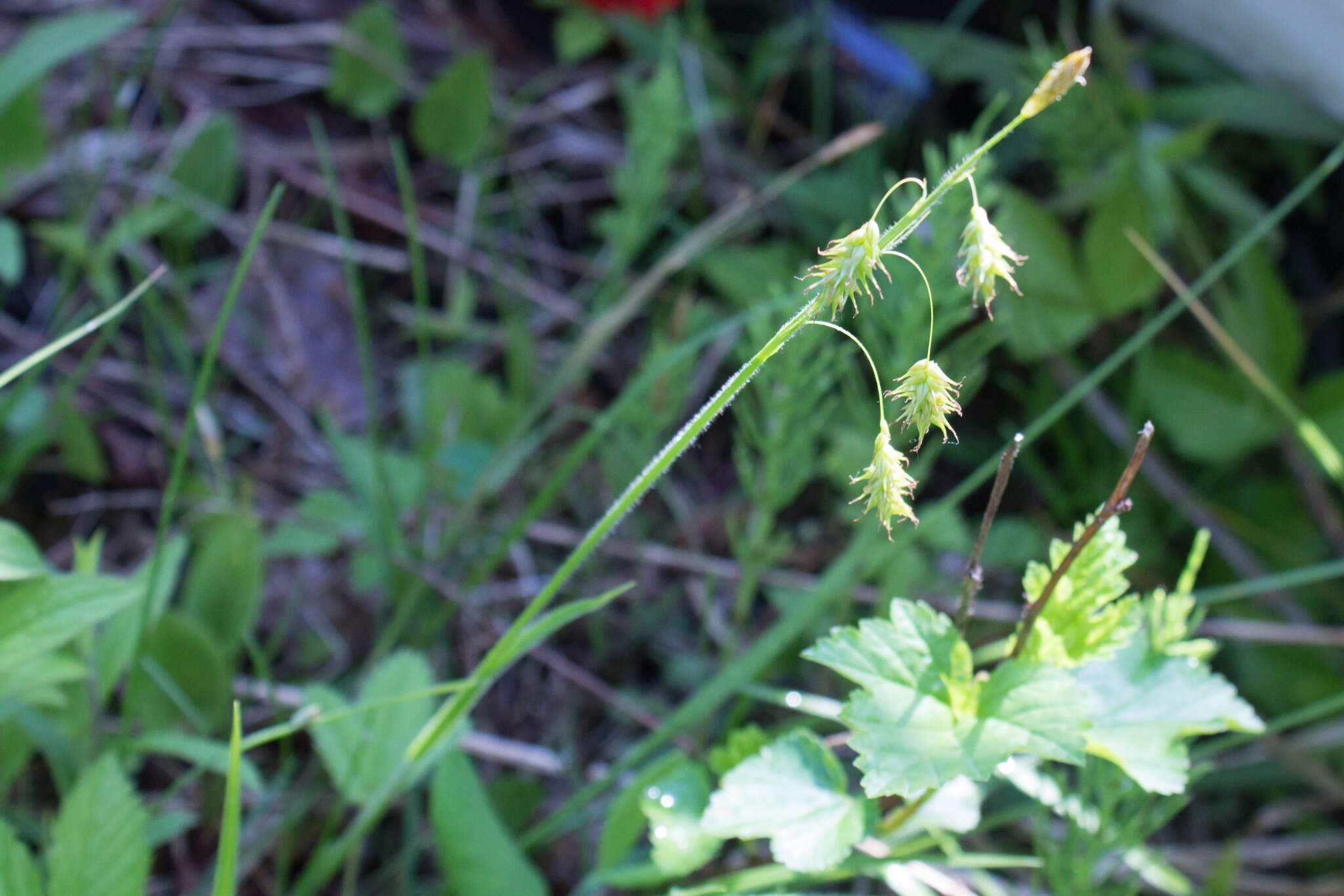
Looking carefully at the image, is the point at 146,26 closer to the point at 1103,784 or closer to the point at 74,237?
the point at 74,237

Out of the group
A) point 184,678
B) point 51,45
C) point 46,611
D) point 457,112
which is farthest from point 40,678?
point 457,112

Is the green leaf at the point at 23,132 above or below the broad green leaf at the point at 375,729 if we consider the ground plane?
above

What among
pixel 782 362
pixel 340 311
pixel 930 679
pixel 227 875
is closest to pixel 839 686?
pixel 782 362

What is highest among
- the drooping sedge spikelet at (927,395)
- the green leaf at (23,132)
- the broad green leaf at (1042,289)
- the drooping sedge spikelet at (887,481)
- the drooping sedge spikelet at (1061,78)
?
the drooping sedge spikelet at (1061,78)

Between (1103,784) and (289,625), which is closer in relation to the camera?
(1103,784)

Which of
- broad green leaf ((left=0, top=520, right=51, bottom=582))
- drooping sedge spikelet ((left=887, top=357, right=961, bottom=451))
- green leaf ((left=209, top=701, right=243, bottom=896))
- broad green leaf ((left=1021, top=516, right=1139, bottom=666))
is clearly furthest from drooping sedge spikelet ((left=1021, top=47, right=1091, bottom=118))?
broad green leaf ((left=0, top=520, right=51, bottom=582))

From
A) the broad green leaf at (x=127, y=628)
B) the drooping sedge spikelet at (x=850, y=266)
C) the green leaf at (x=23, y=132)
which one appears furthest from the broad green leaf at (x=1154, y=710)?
the green leaf at (x=23, y=132)

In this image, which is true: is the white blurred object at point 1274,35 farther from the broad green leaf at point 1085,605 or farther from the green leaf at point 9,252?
the green leaf at point 9,252
